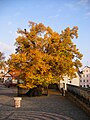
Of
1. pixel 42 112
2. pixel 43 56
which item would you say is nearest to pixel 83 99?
pixel 42 112

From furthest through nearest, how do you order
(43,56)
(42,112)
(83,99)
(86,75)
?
1. (86,75)
2. (43,56)
3. (83,99)
4. (42,112)

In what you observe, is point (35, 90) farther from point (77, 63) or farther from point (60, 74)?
point (77, 63)

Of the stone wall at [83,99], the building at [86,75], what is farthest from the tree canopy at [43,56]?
the building at [86,75]

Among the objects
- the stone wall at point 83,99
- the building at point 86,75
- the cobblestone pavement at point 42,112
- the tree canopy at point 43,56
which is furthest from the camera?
the building at point 86,75

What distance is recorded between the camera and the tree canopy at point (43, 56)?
89.7 ft

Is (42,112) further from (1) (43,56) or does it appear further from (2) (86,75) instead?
(2) (86,75)

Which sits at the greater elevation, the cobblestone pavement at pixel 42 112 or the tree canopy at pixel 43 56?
the tree canopy at pixel 43 56

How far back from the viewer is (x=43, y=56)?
92.0ft

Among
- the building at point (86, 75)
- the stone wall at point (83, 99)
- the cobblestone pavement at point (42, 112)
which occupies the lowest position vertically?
the cobblestone pavement at point (42, 112)

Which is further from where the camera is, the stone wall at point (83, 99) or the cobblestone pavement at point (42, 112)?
the stone wall at point (83, 99)

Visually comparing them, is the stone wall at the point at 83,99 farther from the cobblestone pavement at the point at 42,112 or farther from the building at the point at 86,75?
the building at the point at 86,75

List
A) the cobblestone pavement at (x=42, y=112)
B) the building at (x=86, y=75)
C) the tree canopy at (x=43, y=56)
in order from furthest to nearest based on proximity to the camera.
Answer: the building at (x=86, y=75) < the tree canopy at (x=43, y=56) < the cobblestone pavement at (x=42, y=112)

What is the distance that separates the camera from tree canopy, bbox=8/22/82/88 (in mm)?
27344

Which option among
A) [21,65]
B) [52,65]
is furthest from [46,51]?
[21,65]
